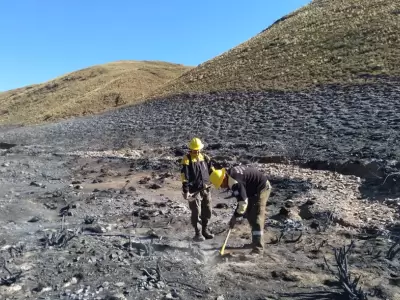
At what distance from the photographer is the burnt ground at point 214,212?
503 centimetres

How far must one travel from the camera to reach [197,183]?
662cm

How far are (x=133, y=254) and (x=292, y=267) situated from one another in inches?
82.3

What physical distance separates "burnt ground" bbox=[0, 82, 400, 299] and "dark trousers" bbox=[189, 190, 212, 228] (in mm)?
377

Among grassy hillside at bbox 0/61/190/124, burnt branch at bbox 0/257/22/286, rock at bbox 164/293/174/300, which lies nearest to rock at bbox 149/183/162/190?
burnt branch at bbox 0/257/22/286

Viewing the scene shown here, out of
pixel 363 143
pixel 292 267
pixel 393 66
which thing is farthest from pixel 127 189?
pixel 393 66

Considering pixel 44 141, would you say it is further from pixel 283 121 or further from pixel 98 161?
pixel 283 121

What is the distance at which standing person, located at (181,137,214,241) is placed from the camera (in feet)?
21.6

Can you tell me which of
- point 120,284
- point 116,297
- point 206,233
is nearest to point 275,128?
point 206,233

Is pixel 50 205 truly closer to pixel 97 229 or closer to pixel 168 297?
pixel 97 229

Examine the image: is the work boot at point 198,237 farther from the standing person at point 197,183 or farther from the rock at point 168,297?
the rock at point 168,297

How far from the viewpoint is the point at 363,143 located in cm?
1228

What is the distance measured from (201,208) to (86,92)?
41663 millimetres

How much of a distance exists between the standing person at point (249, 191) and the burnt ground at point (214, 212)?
1.06ft

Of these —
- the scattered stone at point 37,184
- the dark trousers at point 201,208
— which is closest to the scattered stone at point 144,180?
the scattered stone at point 37,184
